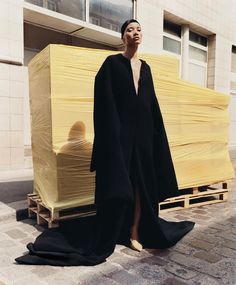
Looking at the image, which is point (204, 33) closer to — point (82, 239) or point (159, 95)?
point (159, 95)

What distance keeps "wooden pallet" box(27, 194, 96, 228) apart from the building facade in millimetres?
3508

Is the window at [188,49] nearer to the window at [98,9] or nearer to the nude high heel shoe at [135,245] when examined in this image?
the window at [98,9]

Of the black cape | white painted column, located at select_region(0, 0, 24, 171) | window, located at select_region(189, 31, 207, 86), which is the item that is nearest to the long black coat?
the black cape

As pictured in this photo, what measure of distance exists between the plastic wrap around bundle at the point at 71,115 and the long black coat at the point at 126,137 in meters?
0.66

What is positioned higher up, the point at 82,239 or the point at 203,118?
the point at 203,118

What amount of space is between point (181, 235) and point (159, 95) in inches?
73.4

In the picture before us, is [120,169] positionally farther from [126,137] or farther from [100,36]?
[100,36]

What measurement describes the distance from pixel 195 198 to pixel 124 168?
270 centimetres

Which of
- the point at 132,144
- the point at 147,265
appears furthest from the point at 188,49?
the point at 147,265

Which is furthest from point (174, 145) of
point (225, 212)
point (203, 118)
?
point (225, 212)

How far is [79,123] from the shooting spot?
3.88 meters

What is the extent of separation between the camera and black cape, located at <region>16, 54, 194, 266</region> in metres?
2.97

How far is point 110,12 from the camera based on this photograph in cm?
956

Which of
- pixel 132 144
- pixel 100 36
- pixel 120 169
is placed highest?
pixel 100 36
